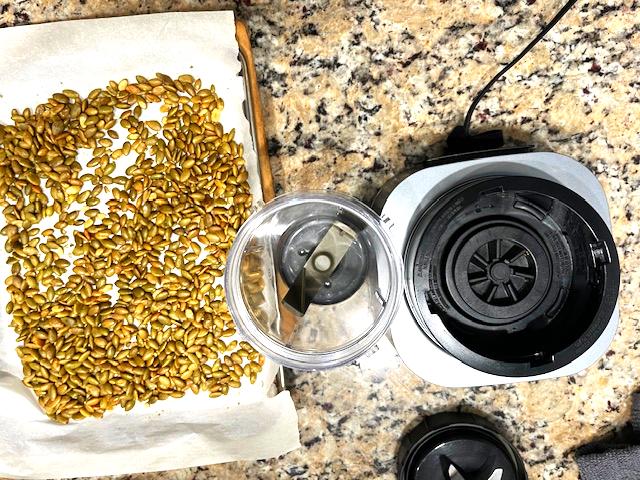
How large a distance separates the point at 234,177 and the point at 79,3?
252 mm

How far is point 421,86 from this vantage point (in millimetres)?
687

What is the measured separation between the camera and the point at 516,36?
680 millimetres

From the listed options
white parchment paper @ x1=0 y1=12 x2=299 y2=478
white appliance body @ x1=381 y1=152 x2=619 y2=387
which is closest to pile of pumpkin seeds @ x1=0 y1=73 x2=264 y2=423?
white parchment paper @ x1=0 y1=12 x2=299 y2=478

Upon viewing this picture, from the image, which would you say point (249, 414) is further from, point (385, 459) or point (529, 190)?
point (529, 190)

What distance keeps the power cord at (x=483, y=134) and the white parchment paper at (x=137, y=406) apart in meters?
0.22

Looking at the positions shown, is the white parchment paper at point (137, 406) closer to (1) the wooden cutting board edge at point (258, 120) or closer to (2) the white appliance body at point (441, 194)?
(1) the wooden cutting board edge at point (258, 120)

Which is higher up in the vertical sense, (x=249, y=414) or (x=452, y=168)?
(x=452, y=168)

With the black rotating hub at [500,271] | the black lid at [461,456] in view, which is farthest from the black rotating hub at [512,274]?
the black lid at [461,456]

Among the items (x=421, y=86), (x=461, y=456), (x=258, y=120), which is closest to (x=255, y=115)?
(x=258, y=120)

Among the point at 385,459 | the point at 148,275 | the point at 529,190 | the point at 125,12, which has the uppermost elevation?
the point at 125,12

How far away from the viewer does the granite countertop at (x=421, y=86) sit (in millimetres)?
680

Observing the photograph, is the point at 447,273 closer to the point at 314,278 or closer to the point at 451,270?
the point at 451,270

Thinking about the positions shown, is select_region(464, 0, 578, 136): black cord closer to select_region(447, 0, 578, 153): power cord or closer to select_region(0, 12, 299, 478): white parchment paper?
select_region(447, 0, 578, 153): power cord

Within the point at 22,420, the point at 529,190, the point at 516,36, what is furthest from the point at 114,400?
the point at 516,36
